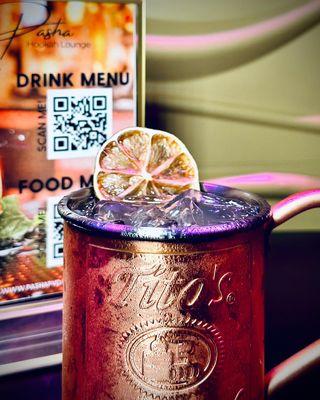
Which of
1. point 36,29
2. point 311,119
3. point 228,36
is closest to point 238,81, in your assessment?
point 228,36

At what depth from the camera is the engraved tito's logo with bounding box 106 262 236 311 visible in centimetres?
101

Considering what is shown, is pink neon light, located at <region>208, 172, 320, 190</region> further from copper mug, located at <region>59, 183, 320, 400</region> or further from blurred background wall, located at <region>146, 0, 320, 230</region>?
copper mug, located at <region>59, 183, 320, 400</region>

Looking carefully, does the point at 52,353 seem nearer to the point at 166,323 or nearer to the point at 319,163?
the point at 166,323

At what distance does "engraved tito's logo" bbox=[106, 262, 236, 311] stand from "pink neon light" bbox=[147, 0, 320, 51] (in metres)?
0.82

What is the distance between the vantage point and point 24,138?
1467 millimetres

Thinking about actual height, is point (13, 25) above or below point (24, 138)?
above

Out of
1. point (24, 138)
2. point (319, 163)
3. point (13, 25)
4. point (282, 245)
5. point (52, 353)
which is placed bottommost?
point (52, 353)

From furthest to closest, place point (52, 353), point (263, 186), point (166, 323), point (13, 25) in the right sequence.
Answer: point (263, 186), point (52, 353), point (13, 25), point (166, 323)

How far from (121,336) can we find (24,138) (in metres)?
0.63

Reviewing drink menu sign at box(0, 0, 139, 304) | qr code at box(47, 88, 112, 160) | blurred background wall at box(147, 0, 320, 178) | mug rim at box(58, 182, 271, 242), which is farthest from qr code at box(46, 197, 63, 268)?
mug rim at box(58, 182, 271, 242)

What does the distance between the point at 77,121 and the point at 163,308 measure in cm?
69

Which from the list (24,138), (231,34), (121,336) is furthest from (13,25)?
(121,336)

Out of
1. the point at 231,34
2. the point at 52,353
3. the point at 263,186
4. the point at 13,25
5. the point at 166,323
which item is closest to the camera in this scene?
the point at 166,323

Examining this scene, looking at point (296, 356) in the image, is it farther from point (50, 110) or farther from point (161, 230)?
point (50, 110)
